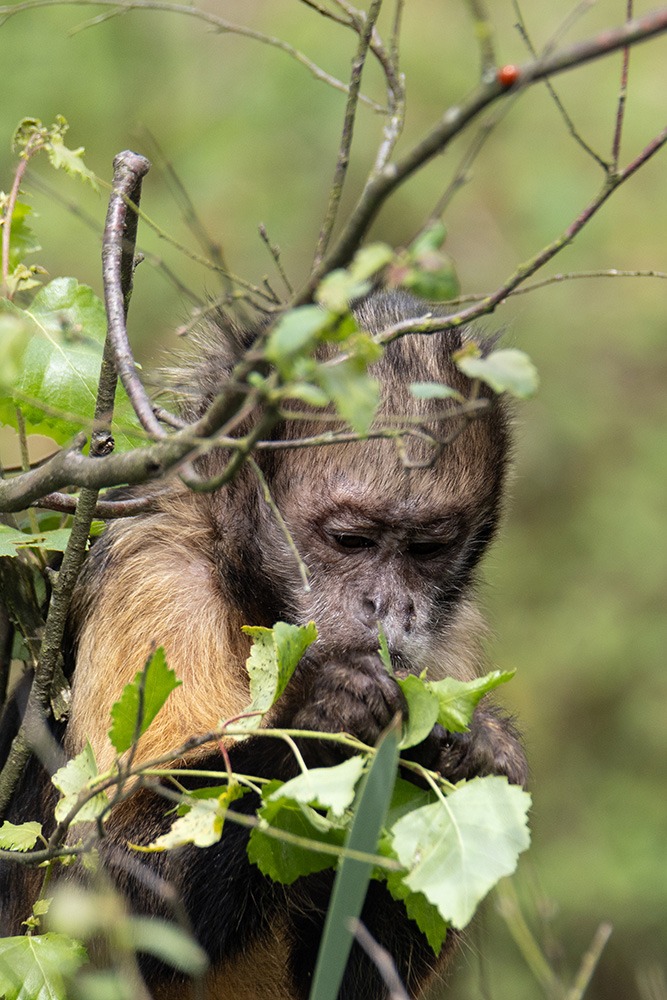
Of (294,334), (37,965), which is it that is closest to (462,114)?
(294,334)

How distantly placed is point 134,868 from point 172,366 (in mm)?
1492

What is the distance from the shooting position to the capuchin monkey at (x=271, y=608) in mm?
2615

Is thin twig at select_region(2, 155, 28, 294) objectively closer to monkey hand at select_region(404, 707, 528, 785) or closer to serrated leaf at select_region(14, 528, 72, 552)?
serrated leaf at select_region(14, 528, 72, 552)

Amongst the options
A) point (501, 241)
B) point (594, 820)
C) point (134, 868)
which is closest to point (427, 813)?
point (134, 868)

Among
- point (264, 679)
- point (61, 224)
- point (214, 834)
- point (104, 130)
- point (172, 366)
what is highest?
point (104, 130)

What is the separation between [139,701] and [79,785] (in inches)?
8.4

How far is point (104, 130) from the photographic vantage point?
718cm

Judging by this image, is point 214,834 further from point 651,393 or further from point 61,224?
point 651,393

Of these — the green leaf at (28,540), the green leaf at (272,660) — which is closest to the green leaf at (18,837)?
the green leaf at (272,660)

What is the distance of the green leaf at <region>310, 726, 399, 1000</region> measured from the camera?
1.73 metres

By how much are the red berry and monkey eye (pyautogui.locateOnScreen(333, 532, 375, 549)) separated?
1.80 m

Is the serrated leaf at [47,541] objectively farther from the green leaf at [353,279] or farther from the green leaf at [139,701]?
the green leaf at [353,279]

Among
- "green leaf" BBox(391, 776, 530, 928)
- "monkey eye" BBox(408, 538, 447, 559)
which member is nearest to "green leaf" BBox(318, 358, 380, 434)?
"green leaf" BBox(391, 776, 530, 928)

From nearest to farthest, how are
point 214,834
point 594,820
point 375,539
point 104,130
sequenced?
1. point 214,834
2. point 375,539
3. point 594,820
4. point 104,130
